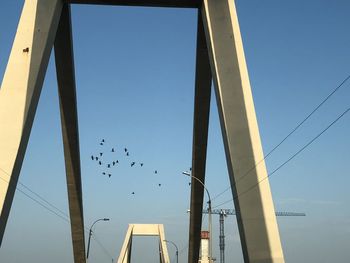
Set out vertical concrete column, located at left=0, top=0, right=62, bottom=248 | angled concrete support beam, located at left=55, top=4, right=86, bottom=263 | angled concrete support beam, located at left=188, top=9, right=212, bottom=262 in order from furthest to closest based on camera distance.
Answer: angled concrete support beam, located at left=188, top=9, right=212, bottom=262, angled concrete support beam, located at left=55, top=4, right=86, bottom=263, vertical concrete column, located at left=0, top=0, right=62, bottom=248

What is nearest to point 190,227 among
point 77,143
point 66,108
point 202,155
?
point 202,155

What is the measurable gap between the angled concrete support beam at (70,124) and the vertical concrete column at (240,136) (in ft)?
22.5

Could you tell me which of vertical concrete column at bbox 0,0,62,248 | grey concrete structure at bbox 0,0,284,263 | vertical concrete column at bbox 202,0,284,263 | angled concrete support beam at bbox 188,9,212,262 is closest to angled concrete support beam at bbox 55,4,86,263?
grey concrete structure at bbox 0,0,284,263

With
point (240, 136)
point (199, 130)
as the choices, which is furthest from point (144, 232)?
point (240, 136)

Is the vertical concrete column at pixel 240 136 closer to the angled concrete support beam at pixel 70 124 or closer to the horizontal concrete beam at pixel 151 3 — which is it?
the horizontal concrete beam at pixel 151 3

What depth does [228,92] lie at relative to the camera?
50.3 ft

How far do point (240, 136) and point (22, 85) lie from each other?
23.0 ft

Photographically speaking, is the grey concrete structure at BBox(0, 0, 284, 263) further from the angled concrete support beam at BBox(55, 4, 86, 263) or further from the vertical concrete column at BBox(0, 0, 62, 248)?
the angled concrete support beam at BBox(55, 4, 86, 263)

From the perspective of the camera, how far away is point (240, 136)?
1474 centimetres

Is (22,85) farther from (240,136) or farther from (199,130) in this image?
(199,130)

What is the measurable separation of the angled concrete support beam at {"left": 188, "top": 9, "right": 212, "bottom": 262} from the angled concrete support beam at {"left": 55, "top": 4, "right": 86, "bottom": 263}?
6002 mm

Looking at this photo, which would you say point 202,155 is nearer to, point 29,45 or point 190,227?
point 190,227

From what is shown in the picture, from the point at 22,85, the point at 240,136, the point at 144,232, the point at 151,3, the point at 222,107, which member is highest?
the point at 144,232

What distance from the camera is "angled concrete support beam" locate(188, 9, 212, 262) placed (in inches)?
849
